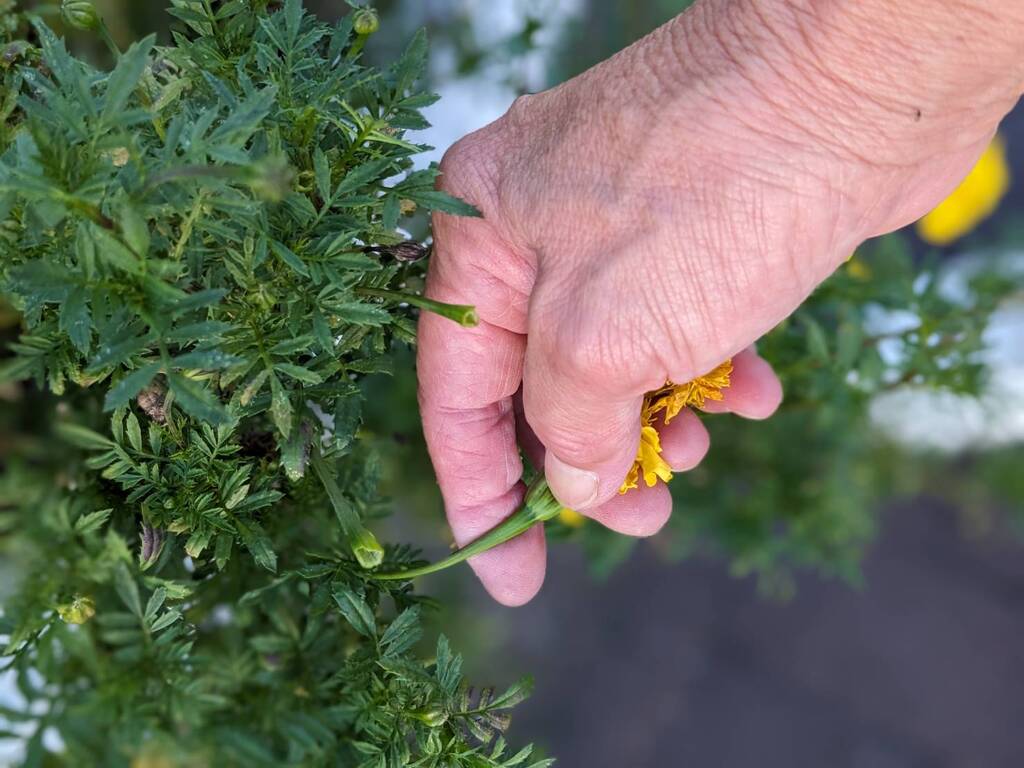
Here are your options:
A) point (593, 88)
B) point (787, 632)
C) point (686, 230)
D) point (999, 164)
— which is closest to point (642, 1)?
point (999, 164)

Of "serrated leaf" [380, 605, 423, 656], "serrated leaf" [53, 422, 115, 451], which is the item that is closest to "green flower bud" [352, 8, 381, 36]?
"serrated leaf" [53, 422, 115, 451]

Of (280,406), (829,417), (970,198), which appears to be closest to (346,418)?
(280,406)

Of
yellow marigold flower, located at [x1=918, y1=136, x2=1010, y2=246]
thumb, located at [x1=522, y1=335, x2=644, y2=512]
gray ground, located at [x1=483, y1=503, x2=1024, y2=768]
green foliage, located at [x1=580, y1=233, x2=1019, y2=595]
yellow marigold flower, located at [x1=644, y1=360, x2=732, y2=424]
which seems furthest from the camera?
gray ground, located at [x1=483, y1=503, x2=1024, y2=768]

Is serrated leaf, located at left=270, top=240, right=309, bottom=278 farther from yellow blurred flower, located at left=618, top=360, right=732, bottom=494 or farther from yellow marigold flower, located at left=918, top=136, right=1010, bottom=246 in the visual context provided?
yellow marigold flower, located at left=918, top=136, right=1010, bottom=246

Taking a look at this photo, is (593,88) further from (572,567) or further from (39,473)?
(572,567)

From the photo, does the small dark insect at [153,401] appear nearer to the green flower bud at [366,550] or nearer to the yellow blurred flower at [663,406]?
the green flower bud at [366,550]

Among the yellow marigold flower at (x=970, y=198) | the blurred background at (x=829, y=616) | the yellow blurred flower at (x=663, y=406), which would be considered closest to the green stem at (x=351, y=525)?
the yellow blurred flower at (x=663, y=406)

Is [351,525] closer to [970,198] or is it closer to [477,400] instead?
[477,400]
